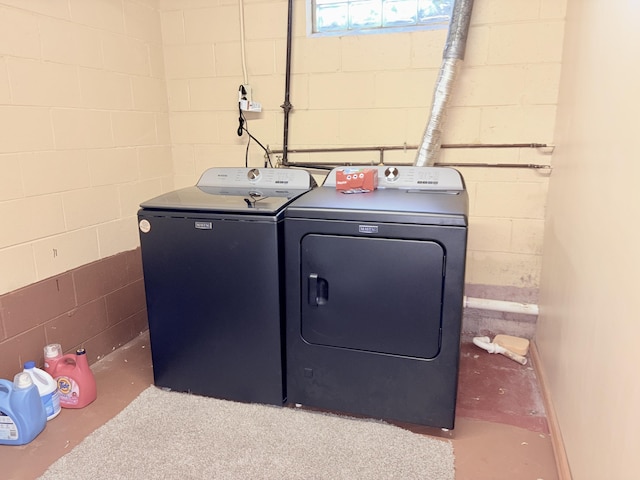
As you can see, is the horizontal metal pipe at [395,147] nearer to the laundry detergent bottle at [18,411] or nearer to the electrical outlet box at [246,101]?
the electrical outlet box at [246,101]

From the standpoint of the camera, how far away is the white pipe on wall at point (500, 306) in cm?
248

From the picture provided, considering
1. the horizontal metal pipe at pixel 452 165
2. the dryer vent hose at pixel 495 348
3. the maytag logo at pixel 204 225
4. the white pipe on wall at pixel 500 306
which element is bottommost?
the dryer vent hose at pixel 495 348

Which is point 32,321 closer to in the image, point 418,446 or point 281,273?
point 281,273

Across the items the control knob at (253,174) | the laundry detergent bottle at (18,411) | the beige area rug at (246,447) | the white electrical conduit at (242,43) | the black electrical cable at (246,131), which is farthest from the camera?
the black electrical cable at (246,131)

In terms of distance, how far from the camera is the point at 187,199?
2.00 m

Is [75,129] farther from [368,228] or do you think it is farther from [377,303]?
[377,303]

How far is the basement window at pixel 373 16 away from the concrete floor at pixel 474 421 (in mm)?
1764

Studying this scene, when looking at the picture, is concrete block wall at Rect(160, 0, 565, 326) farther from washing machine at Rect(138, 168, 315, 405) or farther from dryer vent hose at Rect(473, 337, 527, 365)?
washing machine at Rect(138, 168, 315, 405)

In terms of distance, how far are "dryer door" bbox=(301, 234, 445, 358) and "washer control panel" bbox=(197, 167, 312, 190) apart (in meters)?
0.54

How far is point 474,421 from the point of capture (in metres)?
1.92

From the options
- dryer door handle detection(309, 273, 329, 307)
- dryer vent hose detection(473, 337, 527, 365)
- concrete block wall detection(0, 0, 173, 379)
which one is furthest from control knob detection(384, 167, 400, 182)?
concrete block wall detection(0, 0, 173, 379)

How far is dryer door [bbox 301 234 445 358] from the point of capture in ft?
5.50

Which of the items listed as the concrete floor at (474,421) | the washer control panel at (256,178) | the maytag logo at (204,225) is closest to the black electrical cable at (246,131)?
the washer control panel at (256,178)

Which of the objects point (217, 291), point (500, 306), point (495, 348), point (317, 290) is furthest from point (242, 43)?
point (495, 348)
